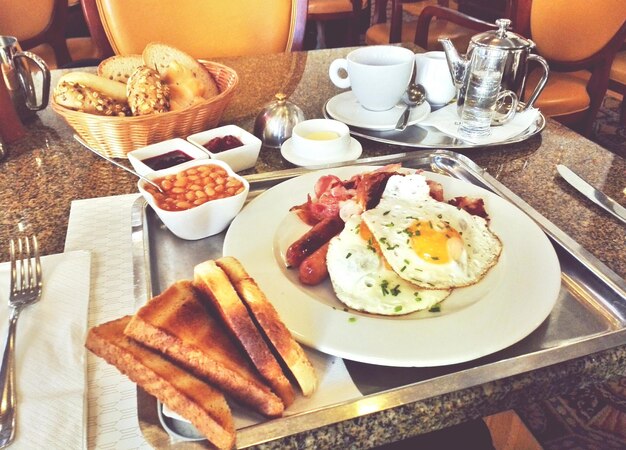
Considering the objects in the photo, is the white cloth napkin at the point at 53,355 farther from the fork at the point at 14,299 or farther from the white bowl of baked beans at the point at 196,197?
the white bowl of baked beans at the point at 196,197

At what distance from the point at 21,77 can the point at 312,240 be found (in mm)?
1208

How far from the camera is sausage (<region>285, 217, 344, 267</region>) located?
1074 mm

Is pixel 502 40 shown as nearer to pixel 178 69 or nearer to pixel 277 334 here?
pixel 178 69

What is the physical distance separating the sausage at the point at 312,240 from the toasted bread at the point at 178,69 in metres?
0.79

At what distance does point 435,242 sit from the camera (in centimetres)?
106

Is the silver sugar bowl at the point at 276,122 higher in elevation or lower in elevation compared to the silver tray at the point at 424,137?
higher

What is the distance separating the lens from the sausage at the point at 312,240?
107 centimetres

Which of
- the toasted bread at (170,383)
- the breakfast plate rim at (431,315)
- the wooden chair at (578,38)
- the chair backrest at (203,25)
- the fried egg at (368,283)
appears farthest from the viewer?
the wooden chair at (578,38)

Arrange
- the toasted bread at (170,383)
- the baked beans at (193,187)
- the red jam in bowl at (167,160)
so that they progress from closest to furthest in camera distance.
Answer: the toasted bread at (170,383), the baked beans at (193,187), the red jam in bowl at (167,160)

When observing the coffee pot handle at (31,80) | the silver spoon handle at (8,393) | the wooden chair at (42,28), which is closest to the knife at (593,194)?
the silver spoon handle at (8,393)

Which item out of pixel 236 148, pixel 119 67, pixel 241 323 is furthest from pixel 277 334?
pixel 119 67

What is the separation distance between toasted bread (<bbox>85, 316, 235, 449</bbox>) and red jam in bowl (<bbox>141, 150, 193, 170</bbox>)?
718mm

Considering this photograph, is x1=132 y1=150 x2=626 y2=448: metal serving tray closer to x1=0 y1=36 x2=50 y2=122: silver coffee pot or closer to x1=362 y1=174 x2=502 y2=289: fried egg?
x1=362 y1=174 x2=502 y2=289: fried egg

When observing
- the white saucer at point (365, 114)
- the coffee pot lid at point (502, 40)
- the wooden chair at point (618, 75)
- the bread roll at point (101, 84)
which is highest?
the coffee pot lid at point (502, 40)
